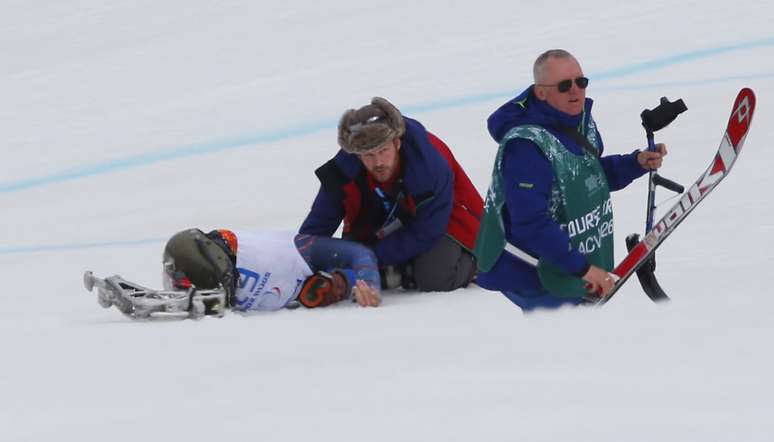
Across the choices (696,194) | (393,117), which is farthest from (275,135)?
(696,194)

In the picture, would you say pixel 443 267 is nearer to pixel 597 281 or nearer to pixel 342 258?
pixel 342 258

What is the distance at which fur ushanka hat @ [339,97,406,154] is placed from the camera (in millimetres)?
4508

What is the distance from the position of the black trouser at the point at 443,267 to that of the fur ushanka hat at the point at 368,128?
0.56 meters

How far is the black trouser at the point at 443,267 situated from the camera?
4.93 metres

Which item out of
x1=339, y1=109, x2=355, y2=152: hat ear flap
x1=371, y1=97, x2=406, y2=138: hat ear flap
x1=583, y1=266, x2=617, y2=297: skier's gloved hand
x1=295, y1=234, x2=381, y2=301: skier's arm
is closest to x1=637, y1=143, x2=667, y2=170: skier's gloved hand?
x1=583, y1=266, x2=617, y2=297: skier's gloved hand

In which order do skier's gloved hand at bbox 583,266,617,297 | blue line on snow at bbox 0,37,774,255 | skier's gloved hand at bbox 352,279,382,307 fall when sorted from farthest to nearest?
blue line on snow at bbox 0,37,774,255 → skier's gloved hand at bbox 352,279,382,307 → skier's gloved hand at bbox 583,266,617,297

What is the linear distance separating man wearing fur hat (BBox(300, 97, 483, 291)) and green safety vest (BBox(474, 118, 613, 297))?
787 millimetres

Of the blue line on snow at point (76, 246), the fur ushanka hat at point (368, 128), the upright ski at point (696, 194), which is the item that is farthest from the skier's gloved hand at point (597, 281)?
the blue line on snow at point (76, 246)

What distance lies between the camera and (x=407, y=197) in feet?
15.7

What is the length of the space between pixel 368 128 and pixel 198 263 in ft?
2.46

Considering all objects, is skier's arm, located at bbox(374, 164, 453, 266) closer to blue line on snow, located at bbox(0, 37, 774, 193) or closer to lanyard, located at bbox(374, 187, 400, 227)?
lanyard, located at bbox(374, 187, 400, 227)

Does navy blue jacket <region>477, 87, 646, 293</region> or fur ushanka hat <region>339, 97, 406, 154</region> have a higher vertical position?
fur ushanka hat <region>339, 97, 406, 154</region>

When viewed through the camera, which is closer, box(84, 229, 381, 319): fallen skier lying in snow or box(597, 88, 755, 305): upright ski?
box(597, 88, 755, 305): upright ski

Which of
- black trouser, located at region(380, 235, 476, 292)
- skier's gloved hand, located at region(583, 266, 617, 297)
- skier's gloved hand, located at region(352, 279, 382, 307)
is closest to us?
skier's gloved hand, located at region(583, 266, 617, 297)
